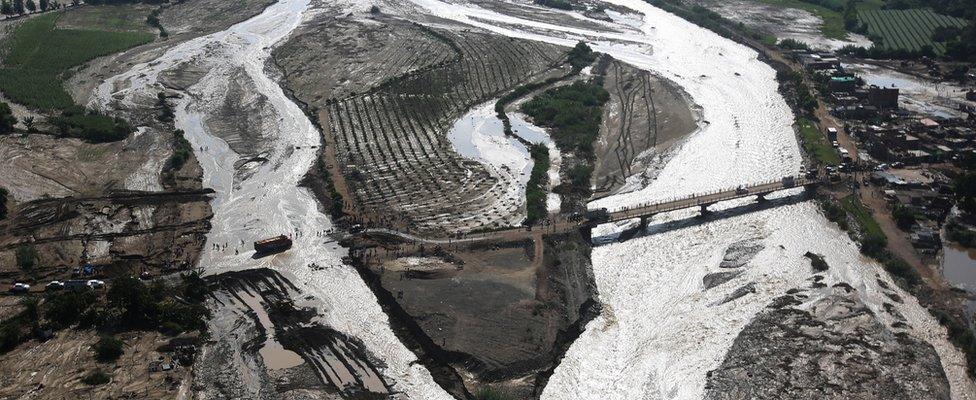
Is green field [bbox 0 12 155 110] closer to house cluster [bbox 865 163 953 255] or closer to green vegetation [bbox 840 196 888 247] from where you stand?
green vegetation [bbox 840 196 888 247]

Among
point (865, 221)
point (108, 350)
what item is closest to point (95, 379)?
point (108, 350)

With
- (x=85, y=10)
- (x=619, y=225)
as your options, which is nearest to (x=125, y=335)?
(x=619, y=225)

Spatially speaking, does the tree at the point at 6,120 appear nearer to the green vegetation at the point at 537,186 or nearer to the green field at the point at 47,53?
the green field at the point at 47,53

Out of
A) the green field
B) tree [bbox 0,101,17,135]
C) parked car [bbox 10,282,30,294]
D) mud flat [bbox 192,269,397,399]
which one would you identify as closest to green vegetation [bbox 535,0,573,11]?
the green field

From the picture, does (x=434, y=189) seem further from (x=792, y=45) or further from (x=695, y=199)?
(x=792, y=45)

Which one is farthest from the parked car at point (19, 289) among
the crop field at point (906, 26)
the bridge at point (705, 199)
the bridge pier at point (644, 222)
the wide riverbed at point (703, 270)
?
the crop field at point (906, 26)
